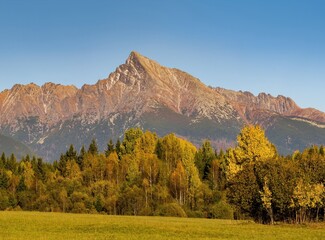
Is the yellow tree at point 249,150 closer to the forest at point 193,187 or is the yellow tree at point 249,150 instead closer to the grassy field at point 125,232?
the forest at point 193,187

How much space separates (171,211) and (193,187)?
26.2 meters

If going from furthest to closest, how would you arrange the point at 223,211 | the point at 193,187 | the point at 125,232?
1. the point at 193,187
2. the point at 223,211
3. the point at 125,232

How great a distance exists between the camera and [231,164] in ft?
375

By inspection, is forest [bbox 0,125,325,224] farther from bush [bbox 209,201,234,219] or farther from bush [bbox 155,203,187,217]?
bush [bbox 155,203,187,217]

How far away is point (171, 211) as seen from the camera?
15188cm

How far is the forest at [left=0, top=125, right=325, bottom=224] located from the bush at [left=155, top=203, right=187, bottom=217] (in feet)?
0.99

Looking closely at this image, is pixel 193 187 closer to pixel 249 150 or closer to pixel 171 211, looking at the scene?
pixel 171 211

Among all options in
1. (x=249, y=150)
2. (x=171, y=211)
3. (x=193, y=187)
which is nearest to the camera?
(x=249, y=150)

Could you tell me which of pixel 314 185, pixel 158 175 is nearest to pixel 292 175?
pixel 314 185

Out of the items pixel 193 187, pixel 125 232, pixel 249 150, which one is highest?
pixel 249 150

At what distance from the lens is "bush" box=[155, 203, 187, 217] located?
151 metres

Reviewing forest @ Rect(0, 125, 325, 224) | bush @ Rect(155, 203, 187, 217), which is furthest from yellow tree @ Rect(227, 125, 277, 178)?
bush @ Rect(155, 203, 187, 217)

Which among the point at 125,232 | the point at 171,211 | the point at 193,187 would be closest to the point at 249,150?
the point at 171,211

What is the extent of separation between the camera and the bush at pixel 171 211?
15119 centimetres
